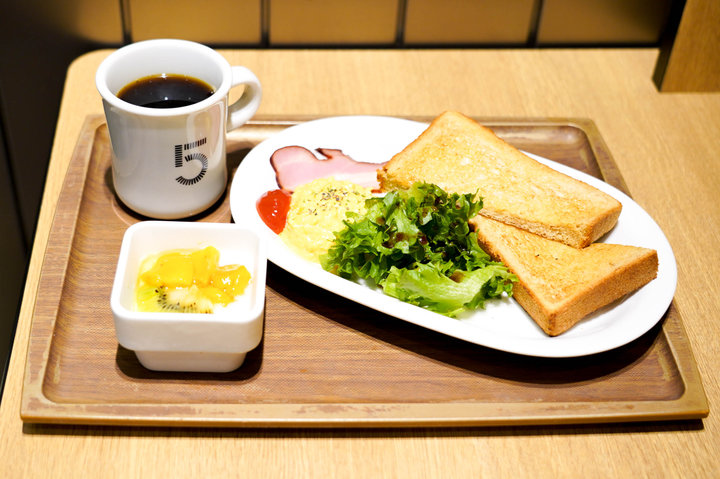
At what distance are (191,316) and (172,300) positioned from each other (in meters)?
0.08

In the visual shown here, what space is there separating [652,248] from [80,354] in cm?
101

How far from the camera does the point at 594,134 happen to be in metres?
1.68

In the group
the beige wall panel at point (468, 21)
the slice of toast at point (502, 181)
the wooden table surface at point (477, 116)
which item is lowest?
the wooden table surface at point (477, 116)

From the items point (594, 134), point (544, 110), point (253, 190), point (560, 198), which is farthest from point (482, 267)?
point (544, 110)

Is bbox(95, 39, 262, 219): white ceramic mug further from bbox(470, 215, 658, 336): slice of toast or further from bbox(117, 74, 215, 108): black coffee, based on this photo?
bbox(470, 215, 658, 336): slice of toast

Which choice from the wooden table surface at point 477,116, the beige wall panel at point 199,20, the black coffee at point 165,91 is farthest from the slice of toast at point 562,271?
the beige wall panel at point 199,20

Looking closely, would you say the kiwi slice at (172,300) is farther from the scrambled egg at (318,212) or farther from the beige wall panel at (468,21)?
the beige wall panel at (468,21)

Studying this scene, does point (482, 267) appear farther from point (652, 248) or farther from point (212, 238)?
point (212, 238)

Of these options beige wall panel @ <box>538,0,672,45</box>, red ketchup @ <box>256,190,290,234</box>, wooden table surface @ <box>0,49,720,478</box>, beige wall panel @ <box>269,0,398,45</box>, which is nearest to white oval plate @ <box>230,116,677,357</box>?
red ketchup @ <box>256,190,290,234</box>

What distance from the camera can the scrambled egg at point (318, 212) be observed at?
4.28 ft

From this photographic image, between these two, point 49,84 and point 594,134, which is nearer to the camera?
point 594,134

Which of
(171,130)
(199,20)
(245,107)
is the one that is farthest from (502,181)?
(199,20)

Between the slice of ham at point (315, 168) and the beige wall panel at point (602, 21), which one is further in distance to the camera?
the beige wall panel at point (602, 21)

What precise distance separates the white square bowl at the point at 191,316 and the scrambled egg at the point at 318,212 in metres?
0.12
